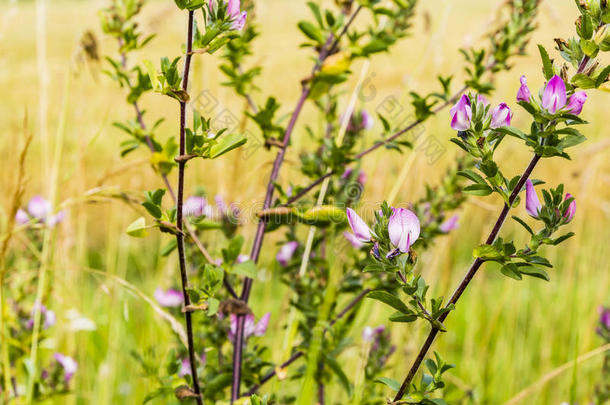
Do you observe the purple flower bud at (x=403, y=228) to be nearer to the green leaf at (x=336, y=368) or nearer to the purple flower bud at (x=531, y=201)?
the purple flower bud at (x=531, y=201)

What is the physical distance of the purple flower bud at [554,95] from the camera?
13.1 inches

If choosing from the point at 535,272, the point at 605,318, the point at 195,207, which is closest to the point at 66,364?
the point at 195,207

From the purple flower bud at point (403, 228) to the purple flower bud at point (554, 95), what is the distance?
0.34ft

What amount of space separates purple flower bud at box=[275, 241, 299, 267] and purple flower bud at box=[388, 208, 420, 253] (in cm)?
32

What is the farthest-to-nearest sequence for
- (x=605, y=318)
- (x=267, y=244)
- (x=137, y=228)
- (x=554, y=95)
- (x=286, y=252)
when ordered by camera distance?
1. (x=267, y=244)
2. (x=605, y=318)
3. (x=286, y=252)
4. (x=137, y=228)
5. (x=554, y=95)

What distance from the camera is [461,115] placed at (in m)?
0.35

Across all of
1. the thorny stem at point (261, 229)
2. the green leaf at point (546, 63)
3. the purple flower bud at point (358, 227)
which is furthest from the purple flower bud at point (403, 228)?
the thorny stem at point (261, 229)

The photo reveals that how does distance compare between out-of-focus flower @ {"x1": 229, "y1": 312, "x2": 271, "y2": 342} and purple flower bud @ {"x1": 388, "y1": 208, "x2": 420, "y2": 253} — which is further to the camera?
out-of-focus flower @ {"x1": 229, "y1": 312, "x2": 271, "y2": 342}

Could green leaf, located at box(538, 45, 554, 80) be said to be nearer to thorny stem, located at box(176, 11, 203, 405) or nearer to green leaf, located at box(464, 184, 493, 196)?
green leaf, located at box(464, 184, 493, 196)

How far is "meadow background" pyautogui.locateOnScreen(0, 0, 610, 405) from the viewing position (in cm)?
89

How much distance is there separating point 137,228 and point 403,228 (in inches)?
8.6

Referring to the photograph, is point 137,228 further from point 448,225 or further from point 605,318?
point 605,318

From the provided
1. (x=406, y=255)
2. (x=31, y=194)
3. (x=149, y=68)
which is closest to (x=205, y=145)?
(x=149, y=68)

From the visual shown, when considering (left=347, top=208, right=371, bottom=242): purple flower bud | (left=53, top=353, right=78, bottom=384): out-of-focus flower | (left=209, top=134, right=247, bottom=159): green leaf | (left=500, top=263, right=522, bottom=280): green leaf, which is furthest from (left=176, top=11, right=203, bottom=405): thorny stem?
(left=53, top=353, right=78, bottom=384): out-of-focus flower
